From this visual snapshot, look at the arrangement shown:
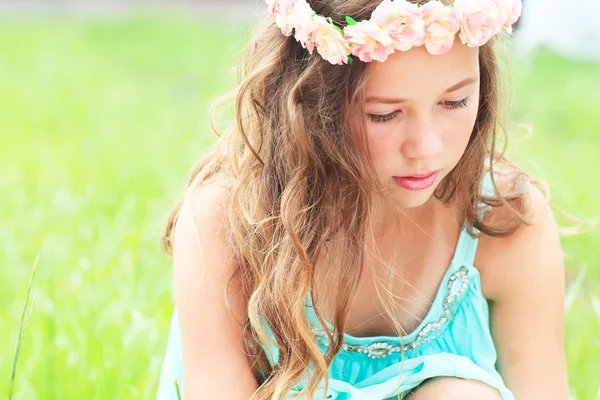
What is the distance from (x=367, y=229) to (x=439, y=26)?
502mm

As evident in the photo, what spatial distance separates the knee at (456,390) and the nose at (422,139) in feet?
1.61

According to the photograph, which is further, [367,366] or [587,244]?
[587,244]

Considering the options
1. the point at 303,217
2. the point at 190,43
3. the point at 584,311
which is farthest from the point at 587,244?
the point at 190,43

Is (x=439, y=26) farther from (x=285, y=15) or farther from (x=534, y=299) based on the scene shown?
(x=534, y=299)

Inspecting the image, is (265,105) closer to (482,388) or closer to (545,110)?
(482,388)

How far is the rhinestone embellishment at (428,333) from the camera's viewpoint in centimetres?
197

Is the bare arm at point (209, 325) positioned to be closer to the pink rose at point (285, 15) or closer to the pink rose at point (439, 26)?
the pink rose at point (285, 15)

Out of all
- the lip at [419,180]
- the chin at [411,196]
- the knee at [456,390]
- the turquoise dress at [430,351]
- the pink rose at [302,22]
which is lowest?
the knee at [456,390]

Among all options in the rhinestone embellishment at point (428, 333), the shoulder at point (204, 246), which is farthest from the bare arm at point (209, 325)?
the rhinestone embellishment at point (428, 333)

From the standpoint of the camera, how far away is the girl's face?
1631 millimetres

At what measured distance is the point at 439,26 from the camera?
1606mm

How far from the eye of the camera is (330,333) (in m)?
1.84

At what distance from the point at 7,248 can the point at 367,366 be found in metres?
1.67

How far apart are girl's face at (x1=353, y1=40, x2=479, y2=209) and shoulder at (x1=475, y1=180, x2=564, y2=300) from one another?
0.35 meters
